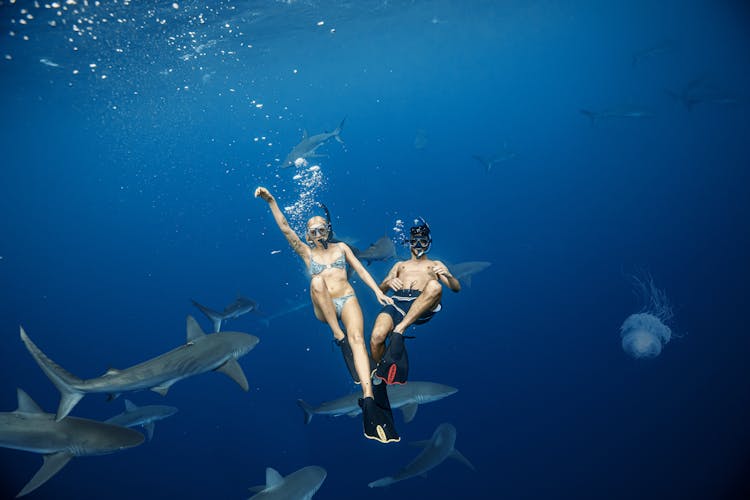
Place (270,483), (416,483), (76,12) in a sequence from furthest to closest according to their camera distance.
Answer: (416,483) < (76,12) < (270,483)

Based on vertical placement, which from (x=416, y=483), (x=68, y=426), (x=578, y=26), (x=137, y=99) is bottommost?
(x=416, y=483)

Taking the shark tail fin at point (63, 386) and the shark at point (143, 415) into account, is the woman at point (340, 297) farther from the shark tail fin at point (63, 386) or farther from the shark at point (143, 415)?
the shark at point (143, 415)

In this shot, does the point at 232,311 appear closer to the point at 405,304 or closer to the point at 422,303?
the point at 405,304

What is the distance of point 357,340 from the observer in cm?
513

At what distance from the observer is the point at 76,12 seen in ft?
44.6

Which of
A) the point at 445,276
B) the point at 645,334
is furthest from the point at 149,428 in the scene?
the point at 645,334

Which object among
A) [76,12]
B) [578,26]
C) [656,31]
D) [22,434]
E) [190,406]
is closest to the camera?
[22,434]

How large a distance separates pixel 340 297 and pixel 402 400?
4.18 meters

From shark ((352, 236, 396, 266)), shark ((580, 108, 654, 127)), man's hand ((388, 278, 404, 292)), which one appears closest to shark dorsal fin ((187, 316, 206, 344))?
man's hand ((388, 278, 404, 292))

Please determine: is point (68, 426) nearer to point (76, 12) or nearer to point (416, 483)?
point (416, 483)

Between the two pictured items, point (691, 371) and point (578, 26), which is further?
point (578, 26)

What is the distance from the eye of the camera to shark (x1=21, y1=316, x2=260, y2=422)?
5.27m

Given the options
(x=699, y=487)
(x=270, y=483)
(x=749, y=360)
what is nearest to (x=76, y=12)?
(x=270, y=483)

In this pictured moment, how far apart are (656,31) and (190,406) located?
340ft
